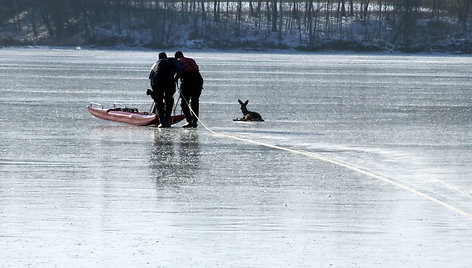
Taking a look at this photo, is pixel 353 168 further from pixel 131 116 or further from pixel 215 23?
pixel 215 23

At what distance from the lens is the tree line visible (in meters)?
108

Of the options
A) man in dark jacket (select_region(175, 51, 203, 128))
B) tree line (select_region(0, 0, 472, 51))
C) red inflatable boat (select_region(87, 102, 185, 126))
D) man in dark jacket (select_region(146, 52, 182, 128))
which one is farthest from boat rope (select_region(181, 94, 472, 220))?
tree line (select_region(0, 0, 472, 51))

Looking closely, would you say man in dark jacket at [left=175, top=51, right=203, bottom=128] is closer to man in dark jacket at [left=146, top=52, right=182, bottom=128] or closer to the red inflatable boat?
man in dark jacket at [left=146, top=52, right=182, bottom=128]

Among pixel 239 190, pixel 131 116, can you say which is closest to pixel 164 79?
pixel 131 116

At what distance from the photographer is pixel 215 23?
374 feet

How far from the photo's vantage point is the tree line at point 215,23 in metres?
108

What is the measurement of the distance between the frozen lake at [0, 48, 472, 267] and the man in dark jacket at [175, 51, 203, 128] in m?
0.67

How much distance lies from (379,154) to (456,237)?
6642 mm

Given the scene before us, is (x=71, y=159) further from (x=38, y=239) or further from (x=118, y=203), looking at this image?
(x=38, y=239)

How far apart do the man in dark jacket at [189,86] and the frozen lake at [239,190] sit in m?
0.67

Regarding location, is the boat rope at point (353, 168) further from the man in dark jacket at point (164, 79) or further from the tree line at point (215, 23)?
the tree line at point (215, 23)

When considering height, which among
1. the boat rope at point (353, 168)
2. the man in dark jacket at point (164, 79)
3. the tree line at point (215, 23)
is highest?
the man in dark jacket at point (164, 79)

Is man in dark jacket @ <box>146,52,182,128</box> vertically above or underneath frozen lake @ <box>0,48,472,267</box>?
above

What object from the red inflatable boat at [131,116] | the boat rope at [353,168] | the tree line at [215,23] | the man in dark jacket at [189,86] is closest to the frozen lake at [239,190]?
the boat rope at [353,168]
